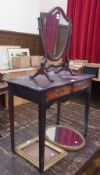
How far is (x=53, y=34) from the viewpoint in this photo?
1.60 metres

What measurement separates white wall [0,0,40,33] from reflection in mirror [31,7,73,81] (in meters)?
1.69

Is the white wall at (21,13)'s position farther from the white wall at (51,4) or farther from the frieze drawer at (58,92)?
the frieze drawer at (58,92)

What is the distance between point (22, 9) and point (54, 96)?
2.51m

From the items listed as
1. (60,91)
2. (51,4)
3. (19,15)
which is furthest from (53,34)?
(51,4)

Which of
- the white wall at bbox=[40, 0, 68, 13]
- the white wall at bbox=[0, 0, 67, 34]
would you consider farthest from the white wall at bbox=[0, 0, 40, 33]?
the white wall at bbox=[40, 0, 68, 13]

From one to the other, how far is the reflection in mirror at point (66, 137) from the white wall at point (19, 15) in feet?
6.53

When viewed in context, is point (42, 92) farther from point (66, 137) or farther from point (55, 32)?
point (66, 137)

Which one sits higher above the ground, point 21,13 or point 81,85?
point 21,13

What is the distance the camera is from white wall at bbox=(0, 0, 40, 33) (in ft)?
10.0

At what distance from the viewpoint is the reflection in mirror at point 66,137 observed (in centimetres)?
187

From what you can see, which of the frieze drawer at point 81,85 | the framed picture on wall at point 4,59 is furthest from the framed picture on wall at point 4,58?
the frieze drawer at point 81,85

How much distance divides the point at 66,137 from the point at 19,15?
7.97 feet

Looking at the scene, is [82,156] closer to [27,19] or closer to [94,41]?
[94,41]

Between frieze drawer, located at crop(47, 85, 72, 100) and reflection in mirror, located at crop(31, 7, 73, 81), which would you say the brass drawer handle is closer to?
frieze drawer, located at crop(47, 85, 72, 100)
